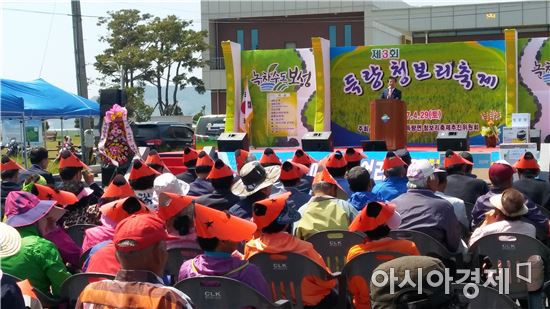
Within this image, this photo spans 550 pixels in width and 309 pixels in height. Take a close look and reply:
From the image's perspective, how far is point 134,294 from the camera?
2.50 metres

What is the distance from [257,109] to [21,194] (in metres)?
12.6

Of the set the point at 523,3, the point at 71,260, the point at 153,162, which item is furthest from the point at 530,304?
the point at 523,3

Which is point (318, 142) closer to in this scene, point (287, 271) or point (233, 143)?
point (233, 143)

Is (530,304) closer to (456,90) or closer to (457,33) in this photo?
(456,90)

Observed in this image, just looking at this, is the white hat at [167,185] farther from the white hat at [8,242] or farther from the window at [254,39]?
the window at [254,39]

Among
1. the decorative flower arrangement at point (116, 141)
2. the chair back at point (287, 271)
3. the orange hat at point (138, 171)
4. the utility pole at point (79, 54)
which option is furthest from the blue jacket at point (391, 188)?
the utility pole at point (79, 54)

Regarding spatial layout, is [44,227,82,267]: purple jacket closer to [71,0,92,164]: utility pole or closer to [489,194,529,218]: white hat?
[489,194,529,218]: white hat

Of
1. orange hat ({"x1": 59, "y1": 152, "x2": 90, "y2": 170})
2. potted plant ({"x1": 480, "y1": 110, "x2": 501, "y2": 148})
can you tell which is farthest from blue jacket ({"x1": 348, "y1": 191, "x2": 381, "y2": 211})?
potted plant ({"x1": 480, "y1": 110, "x2": 501, "y2": 148})

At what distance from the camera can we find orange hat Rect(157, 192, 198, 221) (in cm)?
432

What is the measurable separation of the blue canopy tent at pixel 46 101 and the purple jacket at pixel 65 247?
1021 cm

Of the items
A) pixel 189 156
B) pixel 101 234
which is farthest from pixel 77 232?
pixel 189 156

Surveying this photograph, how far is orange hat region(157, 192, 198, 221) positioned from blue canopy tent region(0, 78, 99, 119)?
35.6 ft

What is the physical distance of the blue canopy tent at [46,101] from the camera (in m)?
15.1

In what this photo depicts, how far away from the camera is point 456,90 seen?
50.6 ft
